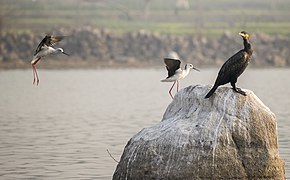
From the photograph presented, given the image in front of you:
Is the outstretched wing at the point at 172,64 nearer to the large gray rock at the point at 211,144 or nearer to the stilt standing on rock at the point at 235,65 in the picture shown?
A: the stilt standing on rock at the point at 235,65

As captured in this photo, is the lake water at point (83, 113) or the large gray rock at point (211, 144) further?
the lake water at point (83, 113)

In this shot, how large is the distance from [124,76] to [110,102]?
1383 cm

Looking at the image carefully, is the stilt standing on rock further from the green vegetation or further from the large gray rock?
the green vegetation

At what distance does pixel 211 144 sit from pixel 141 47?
146 ft

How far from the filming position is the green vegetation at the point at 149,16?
67.2m

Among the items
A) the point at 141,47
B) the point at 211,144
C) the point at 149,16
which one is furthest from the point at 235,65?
the point at 149,16

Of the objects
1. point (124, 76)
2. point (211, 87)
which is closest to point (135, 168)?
point (211, 87)

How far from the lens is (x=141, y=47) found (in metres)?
59.8

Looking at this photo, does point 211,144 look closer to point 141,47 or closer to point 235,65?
point 235,65

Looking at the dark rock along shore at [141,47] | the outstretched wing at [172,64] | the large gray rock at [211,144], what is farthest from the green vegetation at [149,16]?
the large gray rock at [211,144]

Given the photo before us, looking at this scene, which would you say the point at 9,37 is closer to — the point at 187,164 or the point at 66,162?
the point at 66,162

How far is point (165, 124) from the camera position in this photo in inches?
628

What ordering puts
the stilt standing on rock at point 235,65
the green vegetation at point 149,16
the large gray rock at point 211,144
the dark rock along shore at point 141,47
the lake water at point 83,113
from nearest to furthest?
1. the large gray rock at point 211,144
2. the stilt standing on rock at point 235,65
3. the lake water at point 83,113
4. the dark rock along shore at point 141,47
5. the green vegetation at point 149,16

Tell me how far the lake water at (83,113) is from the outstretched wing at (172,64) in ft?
7.05
